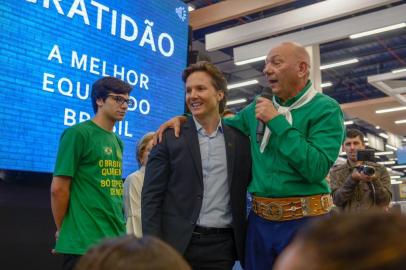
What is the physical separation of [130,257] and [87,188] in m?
1.89

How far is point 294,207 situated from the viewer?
5.91ft

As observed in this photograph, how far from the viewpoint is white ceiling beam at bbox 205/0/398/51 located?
20.0 ft

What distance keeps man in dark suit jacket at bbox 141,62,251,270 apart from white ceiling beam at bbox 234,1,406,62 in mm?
5018

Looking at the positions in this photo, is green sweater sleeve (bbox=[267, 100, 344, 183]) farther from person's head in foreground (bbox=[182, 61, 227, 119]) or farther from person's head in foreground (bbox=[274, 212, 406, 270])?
person's head in foreground (bbox=[274, 212, 406, 270])

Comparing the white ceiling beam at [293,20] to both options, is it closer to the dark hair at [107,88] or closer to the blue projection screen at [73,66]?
the blue projection screen at [73,66]

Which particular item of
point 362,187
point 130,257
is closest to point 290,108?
point 130,257

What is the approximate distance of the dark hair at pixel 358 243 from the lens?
1.49 ft

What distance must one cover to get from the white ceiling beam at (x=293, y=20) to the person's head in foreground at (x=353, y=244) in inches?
235

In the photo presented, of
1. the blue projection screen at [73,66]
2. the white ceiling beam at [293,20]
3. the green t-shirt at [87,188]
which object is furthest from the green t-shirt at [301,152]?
the white ceiling beam at [293,20]

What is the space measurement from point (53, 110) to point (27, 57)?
39 cm

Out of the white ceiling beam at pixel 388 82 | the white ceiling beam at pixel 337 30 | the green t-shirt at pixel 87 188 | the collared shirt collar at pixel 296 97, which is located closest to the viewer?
the collared shirt collar at pixel 296 97

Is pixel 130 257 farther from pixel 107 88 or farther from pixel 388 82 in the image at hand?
pixel 388 82

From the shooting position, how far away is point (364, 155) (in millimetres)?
3314

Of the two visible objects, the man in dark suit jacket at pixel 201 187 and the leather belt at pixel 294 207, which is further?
the man in dark suit jacket at pixel 201 187
